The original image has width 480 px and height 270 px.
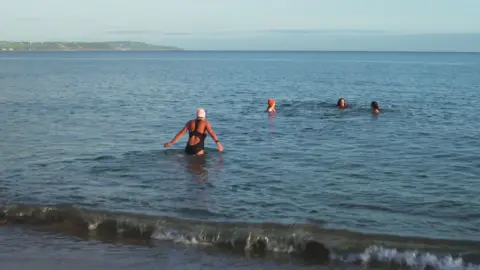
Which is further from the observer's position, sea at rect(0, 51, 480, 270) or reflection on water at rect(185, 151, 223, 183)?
reflection on water at rect(185, 151, 223, 183)

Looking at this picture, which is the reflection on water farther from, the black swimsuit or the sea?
the black swimsuit

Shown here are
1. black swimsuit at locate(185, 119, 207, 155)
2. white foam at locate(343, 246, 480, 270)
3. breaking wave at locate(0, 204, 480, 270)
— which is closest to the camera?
white foam at locate(343, 246, 480, 270)

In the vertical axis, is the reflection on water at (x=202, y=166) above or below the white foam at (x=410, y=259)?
below

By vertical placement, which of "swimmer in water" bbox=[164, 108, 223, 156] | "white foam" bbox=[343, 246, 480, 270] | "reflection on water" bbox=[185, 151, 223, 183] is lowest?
"reflection on water" bbox=[185, 151, 223, 183]

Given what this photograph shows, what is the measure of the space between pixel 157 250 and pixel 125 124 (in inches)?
677

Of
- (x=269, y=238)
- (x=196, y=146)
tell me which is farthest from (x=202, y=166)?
(x=269, y=238)

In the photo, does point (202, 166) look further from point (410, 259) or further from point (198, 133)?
point (410, 259)

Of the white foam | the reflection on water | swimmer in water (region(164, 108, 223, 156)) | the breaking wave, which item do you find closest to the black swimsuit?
swimmer in water (region(164, 108, 223, 156))

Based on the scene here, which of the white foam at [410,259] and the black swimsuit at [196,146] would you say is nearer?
the white foam at [410,259]

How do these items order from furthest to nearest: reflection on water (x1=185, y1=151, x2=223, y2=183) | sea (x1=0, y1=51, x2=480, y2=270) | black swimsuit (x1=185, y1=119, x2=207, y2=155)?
black swimsuit (x1=185, y1=119, x2=207, y2=155) → reflection on water (x1=185, y1=151, x2=223, y2=183) → sea (x1=0, y1=51, x2=480, y2=270)

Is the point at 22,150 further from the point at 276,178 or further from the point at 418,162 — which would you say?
the point at 418,162

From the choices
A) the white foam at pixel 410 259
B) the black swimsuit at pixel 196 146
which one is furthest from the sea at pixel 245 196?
the black swimsuit at pixel 196 146

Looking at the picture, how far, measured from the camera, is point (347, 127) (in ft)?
82.2

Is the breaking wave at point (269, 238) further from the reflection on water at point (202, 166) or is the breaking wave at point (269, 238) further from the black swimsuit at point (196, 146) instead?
the black swimsuit at point (196, 146)
